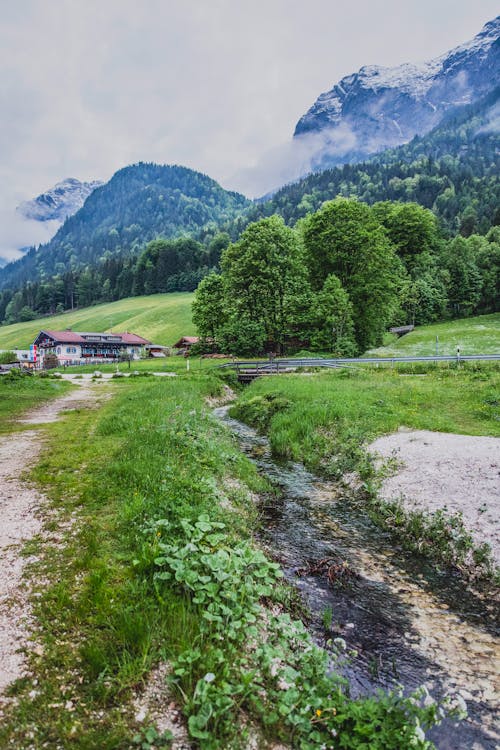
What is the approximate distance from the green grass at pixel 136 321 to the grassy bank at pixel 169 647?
327ft

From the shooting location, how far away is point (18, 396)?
26.1 m

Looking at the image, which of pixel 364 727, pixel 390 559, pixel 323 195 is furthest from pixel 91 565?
pixel 323 195

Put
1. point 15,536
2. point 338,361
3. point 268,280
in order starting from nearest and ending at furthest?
1. point 15,536
2. point 338,361
3. point 268,280

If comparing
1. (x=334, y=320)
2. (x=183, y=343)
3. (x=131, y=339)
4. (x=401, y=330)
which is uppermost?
(x=131, y=339)

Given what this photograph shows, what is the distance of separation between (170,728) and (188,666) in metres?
0.53

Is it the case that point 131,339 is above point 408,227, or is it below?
below

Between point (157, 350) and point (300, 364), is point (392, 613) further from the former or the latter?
point (157, 350)

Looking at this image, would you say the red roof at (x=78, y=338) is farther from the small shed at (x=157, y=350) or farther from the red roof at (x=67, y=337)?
the small shed at (x=157, y=350)

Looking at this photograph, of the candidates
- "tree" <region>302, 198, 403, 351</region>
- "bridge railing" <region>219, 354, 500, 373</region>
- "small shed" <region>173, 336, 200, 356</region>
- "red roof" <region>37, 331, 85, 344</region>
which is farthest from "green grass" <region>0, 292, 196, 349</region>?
"bridge railing" <region>219, 354, 500, 373</region>

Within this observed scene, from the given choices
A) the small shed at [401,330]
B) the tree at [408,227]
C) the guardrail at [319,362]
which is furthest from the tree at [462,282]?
the guardrail at [319,362]

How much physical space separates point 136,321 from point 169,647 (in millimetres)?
126547

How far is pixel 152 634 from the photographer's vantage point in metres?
4.32

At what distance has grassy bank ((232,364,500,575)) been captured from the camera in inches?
336

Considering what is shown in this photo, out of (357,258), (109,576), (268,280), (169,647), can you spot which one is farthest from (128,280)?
(169,647)
